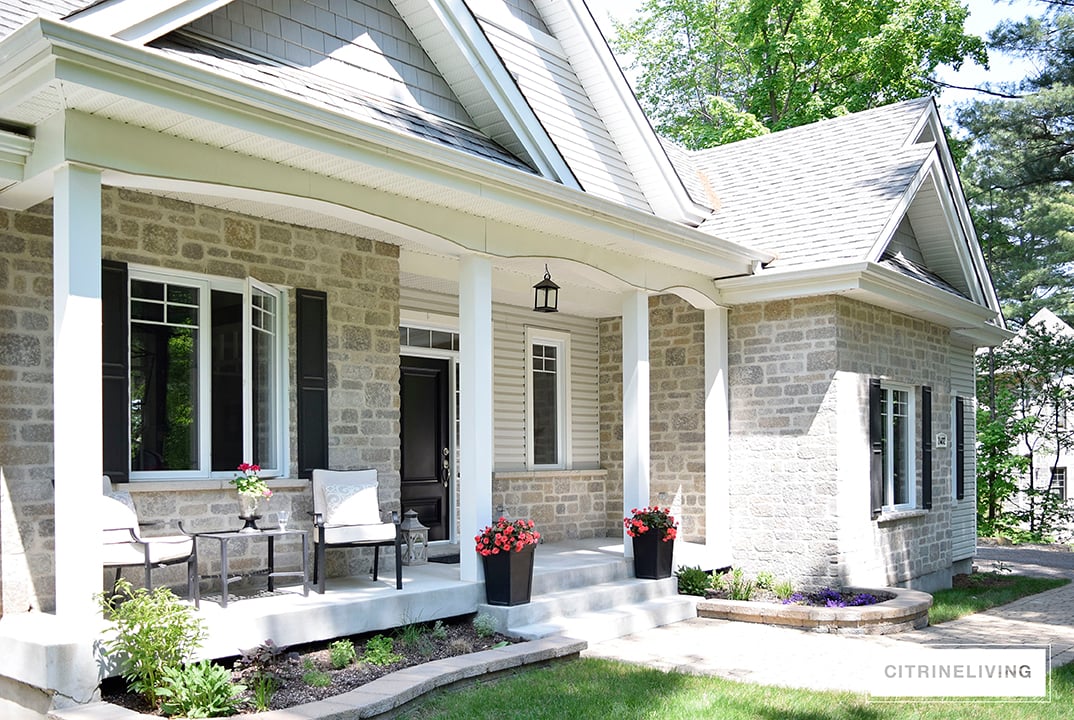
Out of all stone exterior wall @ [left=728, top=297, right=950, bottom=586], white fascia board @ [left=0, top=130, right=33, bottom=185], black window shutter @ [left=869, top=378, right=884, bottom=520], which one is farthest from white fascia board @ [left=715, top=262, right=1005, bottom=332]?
white fascia board @ [left=0, top=130, right=33, bottom=185]

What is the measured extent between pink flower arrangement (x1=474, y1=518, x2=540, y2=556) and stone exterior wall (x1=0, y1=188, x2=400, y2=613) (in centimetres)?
132

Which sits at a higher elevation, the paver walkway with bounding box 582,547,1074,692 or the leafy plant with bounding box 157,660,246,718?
the leafy plant with bounding box 157,660,246,718

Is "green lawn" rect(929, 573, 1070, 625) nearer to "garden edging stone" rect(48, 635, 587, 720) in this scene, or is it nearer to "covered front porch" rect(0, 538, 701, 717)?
"covered front porch" rect(0, 538, 701, 717)

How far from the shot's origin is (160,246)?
23.4 ft

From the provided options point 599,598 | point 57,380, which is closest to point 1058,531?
point 599,598

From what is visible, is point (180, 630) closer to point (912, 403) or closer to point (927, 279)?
point (912, 403)

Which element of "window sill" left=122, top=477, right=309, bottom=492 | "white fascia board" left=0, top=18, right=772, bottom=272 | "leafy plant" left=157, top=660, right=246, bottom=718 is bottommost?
"leafy plant" left=157, top=660, right=246, bottom=718

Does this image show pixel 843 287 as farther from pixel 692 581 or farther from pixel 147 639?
pixel 147 639

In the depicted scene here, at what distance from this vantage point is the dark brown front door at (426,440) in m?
10.4

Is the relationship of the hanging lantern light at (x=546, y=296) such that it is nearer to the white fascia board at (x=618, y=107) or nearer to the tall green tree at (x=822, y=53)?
the white fascia board at (x=618, y=107)

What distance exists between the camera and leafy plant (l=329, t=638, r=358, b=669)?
625cm

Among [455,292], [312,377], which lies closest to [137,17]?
[312,377]

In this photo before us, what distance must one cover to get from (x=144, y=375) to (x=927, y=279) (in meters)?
9.27

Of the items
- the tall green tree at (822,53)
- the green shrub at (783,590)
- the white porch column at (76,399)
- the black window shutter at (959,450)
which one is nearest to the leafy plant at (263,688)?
the white porch column at (76,399)
